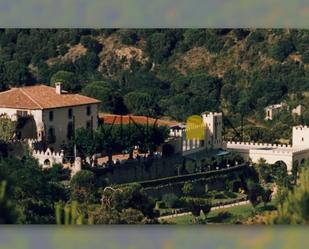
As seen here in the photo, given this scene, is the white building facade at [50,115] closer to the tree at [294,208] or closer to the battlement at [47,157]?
the battlement at [47,157]

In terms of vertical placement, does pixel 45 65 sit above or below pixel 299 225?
above

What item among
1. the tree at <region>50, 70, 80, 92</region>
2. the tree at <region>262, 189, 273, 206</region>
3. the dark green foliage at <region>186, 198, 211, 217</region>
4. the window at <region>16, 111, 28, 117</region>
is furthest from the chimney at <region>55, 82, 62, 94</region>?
the tree at <region>262, 189, 273, 206</region>

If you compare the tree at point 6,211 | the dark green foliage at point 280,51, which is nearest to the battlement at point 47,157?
the tree at point 6,211

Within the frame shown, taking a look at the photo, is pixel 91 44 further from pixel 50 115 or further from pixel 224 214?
pixel 224 214

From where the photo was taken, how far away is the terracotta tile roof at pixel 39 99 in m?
8.62

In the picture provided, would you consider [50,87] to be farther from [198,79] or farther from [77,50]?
[198,79]

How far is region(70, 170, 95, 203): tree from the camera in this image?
328 inches

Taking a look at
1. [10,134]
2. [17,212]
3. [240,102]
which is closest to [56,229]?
[17,212]

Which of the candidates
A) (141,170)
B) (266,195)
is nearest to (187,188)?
(141,170)

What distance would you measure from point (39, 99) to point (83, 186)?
616mm

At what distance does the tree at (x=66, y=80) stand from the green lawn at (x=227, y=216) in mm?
1106

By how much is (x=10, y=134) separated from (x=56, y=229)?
85cm

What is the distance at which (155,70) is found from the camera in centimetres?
952
